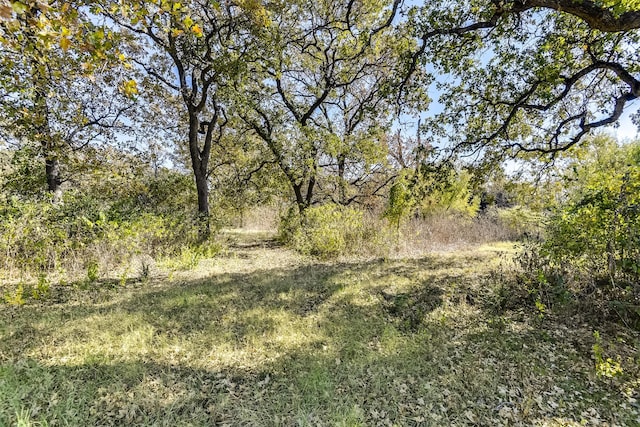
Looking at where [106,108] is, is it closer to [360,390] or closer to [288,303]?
[288,303]

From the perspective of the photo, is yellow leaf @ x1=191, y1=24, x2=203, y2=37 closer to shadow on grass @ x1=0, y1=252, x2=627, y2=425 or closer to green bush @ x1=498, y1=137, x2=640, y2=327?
shadow on grass @ x1=0, y1=252, x2=627, y2=425

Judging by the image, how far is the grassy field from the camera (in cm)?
202

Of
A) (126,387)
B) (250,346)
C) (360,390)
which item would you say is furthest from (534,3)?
(126,387)

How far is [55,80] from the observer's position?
3.77 m

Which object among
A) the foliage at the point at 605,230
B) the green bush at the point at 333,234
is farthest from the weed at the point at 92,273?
the foliage at the point at 605,230

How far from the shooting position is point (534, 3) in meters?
3.11

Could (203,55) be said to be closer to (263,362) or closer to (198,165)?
(198,165)

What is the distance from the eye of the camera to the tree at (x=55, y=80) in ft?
5.06

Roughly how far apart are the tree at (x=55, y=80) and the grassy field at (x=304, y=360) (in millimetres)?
2098

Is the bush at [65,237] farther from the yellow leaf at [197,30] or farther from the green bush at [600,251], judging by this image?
the green bush at [600,251]

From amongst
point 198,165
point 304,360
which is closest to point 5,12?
point 304,360

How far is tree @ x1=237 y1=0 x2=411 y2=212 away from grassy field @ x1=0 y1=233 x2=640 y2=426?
15.0ft

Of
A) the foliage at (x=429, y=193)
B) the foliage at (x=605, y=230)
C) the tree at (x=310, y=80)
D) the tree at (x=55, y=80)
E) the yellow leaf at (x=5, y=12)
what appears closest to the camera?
the yellow leaf at (x=5, y=12)

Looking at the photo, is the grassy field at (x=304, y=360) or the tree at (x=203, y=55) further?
the tree at (x=203, y=55)
